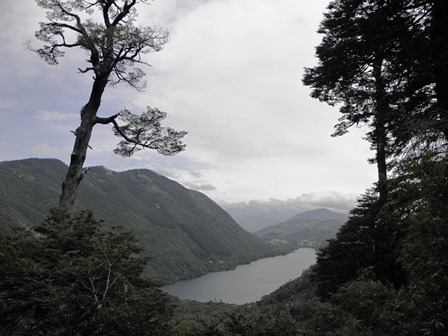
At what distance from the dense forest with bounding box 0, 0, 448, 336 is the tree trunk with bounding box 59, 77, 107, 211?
21.6 inches

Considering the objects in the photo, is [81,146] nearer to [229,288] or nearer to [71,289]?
[71,289]

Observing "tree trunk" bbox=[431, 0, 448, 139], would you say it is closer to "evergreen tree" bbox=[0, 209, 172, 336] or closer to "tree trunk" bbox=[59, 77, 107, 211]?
Answer: "evergreen tree" bbox=[0, 209, 172, 336]

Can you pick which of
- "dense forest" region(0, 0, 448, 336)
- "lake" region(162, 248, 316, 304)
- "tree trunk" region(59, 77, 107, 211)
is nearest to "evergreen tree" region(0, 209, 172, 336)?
"dense forest" region(0, 0, 448, 336)

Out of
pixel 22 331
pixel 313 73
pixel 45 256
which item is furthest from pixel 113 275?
pixel 313 73

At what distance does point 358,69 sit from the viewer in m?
7.13

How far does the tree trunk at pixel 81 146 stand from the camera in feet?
24.7

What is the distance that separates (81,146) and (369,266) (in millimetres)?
7716

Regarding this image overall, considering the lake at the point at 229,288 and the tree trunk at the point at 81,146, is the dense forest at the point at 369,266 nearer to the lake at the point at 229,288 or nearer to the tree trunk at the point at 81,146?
the tree trunk at the point at 81,146

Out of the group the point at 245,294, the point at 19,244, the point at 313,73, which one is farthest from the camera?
the point at 245,294

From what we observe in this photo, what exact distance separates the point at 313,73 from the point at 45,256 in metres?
8.43

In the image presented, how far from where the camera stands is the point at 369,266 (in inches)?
249

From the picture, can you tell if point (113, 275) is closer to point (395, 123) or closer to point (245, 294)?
point (395, 123)

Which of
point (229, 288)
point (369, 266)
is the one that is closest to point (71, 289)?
point (369, 266)

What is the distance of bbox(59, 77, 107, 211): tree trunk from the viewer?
7.52 metres
